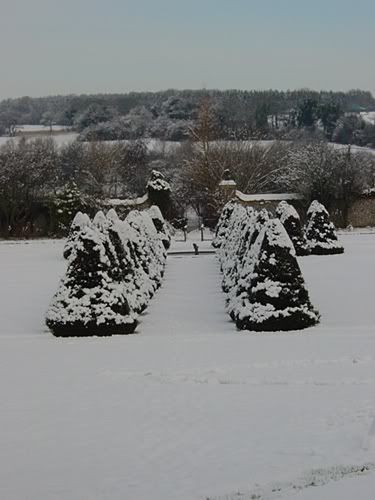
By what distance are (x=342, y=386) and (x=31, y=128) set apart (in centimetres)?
9896

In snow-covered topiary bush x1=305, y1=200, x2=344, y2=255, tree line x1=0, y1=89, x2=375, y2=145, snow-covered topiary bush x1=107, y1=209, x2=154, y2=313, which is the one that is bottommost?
snow-covered topiary bush x1=305, y1=200, x2=344, y2=255

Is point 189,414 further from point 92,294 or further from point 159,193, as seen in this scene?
point 159,193

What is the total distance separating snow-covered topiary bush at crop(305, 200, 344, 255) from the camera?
26.3 metres

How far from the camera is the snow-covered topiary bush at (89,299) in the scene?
11.8 meters

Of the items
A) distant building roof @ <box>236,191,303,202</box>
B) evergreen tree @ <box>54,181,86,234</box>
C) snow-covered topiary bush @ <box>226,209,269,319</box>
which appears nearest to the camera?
snow-covered topiary bush @ <box>226,209,269,319</box>

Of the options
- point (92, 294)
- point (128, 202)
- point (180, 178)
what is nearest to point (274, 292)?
point (92, 294)

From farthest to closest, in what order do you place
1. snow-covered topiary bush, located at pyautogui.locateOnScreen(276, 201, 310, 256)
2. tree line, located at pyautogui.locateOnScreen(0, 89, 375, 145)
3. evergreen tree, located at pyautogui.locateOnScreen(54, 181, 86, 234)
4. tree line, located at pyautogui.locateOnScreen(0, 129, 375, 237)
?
1. tree line, located at pyautogui.locateOnScreen(0, 89, 375, 145)
2. tree line, located at pyautogui.locateOnScreen(0, 129, 375, 237)
3. evergreen tree, located at pyautogui.locateOnScreen(54, 181, 86, 234)
4. snow-covered topiary bush, located at pyautogui.locateOnScreen(276, 201, 310, 256)

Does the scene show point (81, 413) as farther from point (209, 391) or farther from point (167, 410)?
point (209, 391)

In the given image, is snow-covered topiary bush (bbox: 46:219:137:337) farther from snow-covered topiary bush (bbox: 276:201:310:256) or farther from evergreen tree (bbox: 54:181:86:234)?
evergreen tree (bbox: 54:181:86:234)

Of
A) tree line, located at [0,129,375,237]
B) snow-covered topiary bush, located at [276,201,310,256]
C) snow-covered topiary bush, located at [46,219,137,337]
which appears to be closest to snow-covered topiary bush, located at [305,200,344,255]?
snow-covered topiary bush, located at [276,201,310,256]

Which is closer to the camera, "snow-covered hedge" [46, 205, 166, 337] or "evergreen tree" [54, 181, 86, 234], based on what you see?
"snow-covered hedge" [46, 205, 166, 337]

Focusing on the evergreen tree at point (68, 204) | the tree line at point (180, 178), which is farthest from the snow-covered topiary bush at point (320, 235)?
the evergreen tree at point (68, 204)

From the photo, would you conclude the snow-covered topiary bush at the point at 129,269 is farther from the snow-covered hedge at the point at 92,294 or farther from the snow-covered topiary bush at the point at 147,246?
the snow-covered topiary bush at the point at 147,246

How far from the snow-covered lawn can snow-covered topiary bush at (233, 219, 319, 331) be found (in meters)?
0.39
